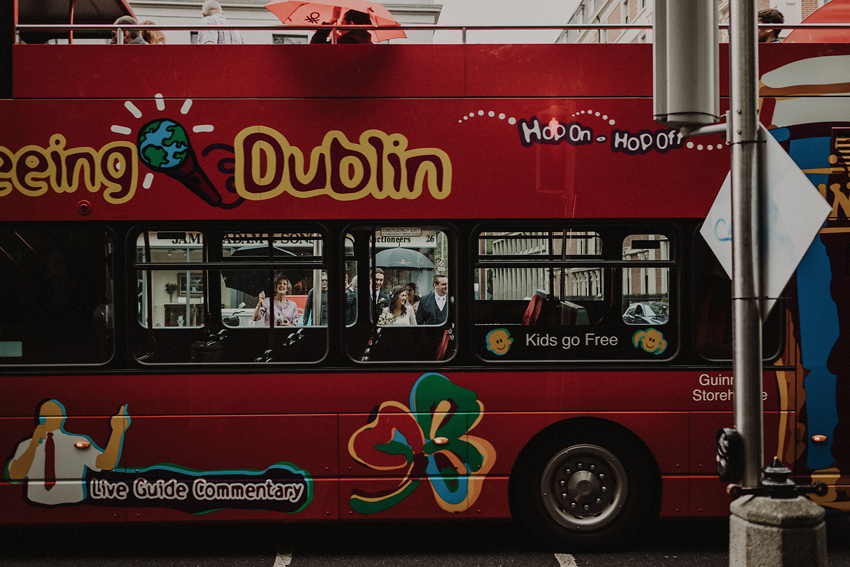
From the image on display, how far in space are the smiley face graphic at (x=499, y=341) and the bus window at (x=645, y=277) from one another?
0.86 m

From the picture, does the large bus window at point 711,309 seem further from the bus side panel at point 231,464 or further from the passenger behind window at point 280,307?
the passenger behind window at point 280,307

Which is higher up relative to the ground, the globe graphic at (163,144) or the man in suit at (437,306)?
the globe graphic at (163,144)

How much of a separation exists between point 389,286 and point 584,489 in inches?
80.4

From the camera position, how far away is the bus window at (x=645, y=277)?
5.03m

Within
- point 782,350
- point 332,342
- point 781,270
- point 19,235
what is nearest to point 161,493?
point 332,342

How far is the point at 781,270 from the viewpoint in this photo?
3.18 m

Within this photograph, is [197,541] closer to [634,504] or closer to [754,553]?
[634,504]

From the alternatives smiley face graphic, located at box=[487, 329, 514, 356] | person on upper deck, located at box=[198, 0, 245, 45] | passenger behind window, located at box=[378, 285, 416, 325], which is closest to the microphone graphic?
person on upper deck, located at box=[198, 0, 245, 45]

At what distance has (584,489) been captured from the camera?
16.6 feet

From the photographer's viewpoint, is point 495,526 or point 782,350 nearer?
point 782,350

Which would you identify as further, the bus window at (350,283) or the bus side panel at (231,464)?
the bus window at (350,283)

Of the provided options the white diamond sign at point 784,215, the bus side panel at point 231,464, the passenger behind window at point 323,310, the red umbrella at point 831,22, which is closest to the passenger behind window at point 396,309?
the passenger behind window at point 323,310

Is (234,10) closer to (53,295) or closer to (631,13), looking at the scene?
(53,295)

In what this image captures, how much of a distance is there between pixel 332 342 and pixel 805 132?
3.71 meters
